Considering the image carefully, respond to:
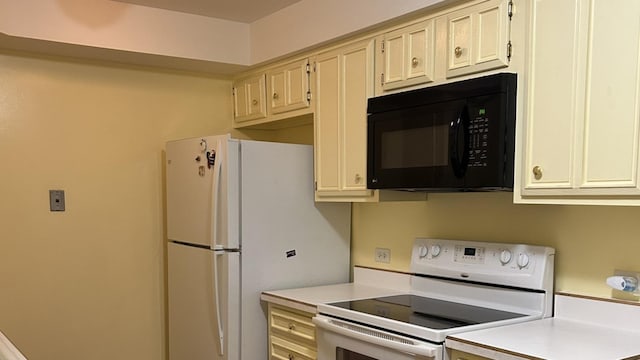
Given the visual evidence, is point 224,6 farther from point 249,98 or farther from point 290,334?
point 290,334

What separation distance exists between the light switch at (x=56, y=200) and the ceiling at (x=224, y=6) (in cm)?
113

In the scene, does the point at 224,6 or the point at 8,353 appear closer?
the point at 8,353

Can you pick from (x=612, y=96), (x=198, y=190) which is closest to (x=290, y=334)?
(x=198, y=190)

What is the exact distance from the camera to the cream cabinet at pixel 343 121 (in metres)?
2.72

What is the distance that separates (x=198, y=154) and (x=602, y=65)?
196cm

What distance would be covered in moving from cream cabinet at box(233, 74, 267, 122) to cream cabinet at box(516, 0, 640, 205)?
5.96 feet

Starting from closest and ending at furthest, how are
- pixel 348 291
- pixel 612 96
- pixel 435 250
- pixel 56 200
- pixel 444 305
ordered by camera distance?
1. pixel 612 96
2. pixel 444 305
3. pixel 435 250
4. pixel 348 291
5. pixel 56 200

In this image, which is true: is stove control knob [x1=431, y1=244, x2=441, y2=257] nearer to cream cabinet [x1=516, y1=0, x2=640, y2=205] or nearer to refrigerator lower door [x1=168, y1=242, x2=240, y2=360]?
cream cabinet [x1=516, y1=0, x2=640, y2=205]

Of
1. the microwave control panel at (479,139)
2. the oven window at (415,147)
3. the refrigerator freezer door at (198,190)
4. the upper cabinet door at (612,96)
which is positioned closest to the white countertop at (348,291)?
the refrigerator freezer door at (198,190)

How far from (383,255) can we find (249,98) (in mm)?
1332

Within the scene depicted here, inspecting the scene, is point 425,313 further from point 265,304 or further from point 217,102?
point 217,102

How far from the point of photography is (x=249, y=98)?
358cm

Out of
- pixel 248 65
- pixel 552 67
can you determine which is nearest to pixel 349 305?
pixel 552 67

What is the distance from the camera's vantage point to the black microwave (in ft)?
6.72
